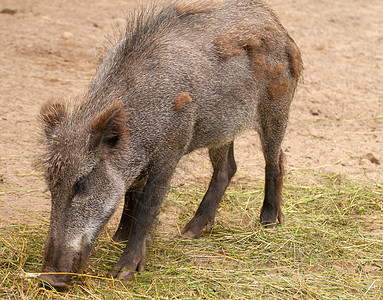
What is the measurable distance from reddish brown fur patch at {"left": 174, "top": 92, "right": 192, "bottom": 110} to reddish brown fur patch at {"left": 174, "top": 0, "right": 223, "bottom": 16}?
0.79 m

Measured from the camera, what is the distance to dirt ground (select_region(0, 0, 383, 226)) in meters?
6.03

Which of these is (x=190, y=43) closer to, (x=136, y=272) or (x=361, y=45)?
(x=136, y=272)

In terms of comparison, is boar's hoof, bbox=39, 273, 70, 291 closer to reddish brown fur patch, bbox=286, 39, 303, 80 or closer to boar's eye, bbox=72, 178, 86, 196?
boar's eye, bbox=72, 178, 86, 196

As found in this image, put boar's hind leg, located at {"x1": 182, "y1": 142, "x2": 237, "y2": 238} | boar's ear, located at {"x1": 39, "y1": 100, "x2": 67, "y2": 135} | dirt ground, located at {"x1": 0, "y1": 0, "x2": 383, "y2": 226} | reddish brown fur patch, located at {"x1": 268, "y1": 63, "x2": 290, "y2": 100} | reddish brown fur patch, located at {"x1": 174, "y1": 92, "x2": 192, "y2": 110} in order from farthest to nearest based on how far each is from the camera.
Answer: dirt ground, located at {"x1": 0, "y1": 0, "x2": 383, "y2": 226}
boar's hind leg, located at {"x1": 182, "y1": 142, "x2": 237, "y2": 238}
reddish brown fur patch, located at {"x1": 268, "y1": 63, "x2": 290, "y2": 100}
reddish brown fur patch, located at {"x1": 174, "y1": 92, "x2": 192, "y2": 110}
boar's ear, located at {"x1": 39, "y1": 100, "x2": 67, "y2": 135}

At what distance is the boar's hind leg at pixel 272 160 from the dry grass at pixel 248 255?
0.15 meters

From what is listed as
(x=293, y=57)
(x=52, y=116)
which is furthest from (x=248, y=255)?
(x=52, y=116)

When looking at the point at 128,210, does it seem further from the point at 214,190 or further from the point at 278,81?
the point at 278,81

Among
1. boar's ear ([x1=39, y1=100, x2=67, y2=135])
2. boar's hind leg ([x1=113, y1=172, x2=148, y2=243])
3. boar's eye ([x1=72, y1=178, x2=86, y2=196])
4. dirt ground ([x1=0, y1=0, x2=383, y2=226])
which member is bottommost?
dirt ground ([x1=0, y1=0, x2=383, y2=226])

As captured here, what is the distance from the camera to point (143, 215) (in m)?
4.20

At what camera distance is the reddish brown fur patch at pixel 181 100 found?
415 cm

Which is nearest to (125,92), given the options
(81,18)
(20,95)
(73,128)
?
(73,128)

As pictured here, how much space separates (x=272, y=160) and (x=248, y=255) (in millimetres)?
1065

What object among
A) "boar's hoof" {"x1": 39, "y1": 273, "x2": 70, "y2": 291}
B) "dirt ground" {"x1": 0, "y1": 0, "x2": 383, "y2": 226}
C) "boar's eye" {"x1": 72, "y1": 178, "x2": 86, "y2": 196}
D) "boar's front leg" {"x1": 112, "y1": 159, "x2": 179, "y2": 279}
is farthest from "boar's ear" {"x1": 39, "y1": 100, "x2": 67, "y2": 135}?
"boar's hoof" {"x1": 39, "y1": 273, "x2": 70, "y2": 291}

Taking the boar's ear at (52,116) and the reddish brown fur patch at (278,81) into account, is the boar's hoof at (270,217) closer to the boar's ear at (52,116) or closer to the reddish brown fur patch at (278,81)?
the reddish brown fur patch at (278,81)
